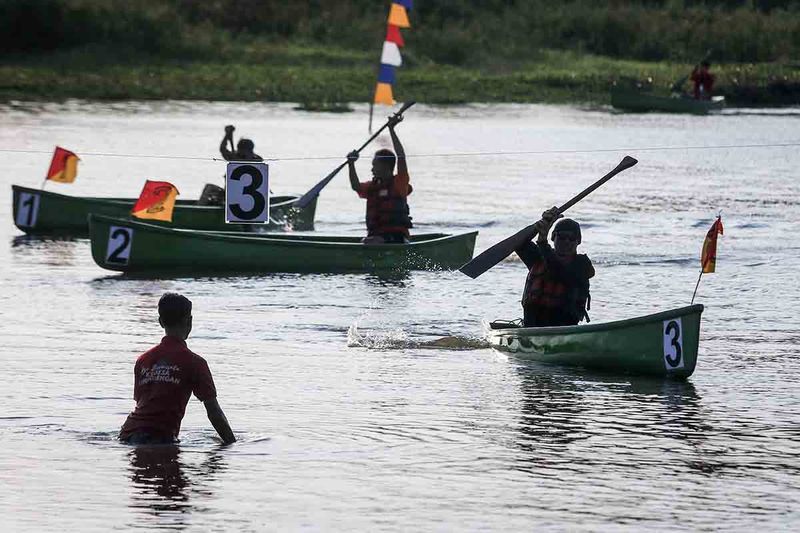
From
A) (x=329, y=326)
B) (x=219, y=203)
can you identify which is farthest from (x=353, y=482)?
(x=219, y=203)

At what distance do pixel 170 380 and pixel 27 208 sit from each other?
15789mm

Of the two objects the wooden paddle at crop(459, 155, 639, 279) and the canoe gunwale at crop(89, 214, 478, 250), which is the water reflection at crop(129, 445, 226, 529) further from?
the canoe gunwale at crop(89, 214, 478, 250)

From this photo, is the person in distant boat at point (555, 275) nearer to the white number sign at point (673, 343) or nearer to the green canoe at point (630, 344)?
the green canoe at point (630, 344)

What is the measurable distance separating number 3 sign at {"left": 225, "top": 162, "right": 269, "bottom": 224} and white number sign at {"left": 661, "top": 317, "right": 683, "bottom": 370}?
21.0ft

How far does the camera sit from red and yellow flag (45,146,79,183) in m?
25.8

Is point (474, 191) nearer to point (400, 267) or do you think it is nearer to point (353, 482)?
point (400, 267)

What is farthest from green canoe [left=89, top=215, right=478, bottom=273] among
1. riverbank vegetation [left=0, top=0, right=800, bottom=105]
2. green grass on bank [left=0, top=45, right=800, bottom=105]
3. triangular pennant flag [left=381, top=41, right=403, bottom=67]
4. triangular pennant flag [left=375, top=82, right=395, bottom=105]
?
green grass on bank [left=0, top=45, right=800, bottom=105]

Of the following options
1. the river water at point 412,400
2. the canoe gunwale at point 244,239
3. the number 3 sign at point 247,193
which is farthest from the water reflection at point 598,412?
the canoe gunwale at point 244,239

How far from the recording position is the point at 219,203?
2591cm

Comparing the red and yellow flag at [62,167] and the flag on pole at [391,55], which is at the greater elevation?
the flag on pole at [391,55]

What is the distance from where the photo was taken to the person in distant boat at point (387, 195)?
21953mm

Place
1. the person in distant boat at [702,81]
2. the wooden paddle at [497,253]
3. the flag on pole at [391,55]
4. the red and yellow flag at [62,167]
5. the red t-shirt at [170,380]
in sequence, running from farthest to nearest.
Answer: the person in distant boat at [702,81], the flag on pole at [391,55], the red and yellow flag at [62,167], the wooden paddle at [497,253], the red t-shirt at [170,380]

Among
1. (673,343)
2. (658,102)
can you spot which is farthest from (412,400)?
(658,102)

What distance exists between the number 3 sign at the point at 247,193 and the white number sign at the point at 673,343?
6.40 metres
